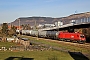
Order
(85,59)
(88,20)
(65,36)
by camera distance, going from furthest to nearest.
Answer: (65,36) < (88,20) < (85,59)

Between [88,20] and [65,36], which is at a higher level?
[88,20]

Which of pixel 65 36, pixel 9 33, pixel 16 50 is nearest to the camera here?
pixel 16 50

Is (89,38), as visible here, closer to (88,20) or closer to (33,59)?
(88,20)

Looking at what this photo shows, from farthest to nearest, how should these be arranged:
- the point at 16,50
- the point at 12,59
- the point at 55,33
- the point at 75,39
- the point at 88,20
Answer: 1. the point at 55,33
2. the point at 75,39
3. the point at 88,20
4. the point at 16,50
5. the point at 12,59

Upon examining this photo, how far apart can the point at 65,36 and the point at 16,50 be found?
41661mm

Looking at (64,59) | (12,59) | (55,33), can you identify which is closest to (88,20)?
(55,33)

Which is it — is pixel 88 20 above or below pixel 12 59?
above

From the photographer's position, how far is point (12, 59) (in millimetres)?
38406

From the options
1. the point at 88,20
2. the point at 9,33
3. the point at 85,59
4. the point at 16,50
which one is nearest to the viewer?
the point at 85,59

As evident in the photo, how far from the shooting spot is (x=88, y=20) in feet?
255

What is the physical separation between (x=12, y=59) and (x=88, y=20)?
4484 cm

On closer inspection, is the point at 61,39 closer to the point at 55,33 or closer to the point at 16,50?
the point at 55,33

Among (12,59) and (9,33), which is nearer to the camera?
(12,59)

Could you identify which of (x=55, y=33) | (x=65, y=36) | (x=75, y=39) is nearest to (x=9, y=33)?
(x=55, y=33)
